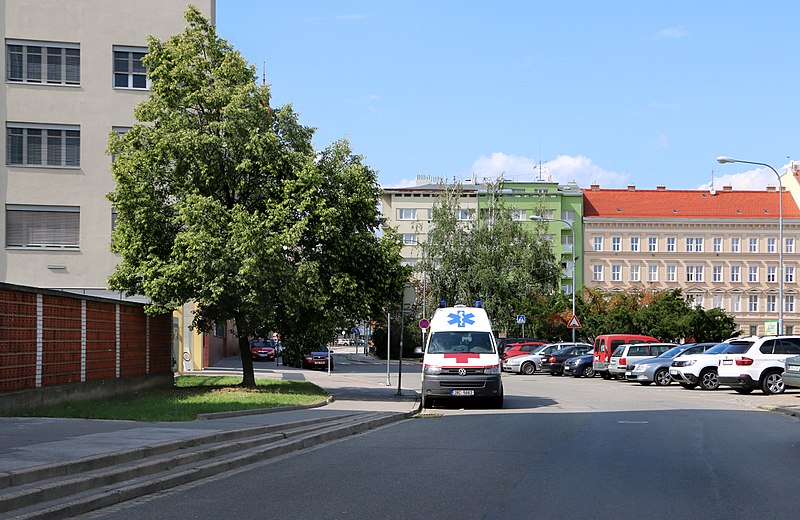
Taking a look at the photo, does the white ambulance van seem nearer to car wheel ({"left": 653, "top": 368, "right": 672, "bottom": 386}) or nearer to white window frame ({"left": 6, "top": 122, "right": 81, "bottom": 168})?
car wheel ({"left": 653, "top": 368, "right": 672, "bottom": 386})

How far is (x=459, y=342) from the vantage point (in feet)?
79.9

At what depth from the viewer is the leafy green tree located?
23.4m

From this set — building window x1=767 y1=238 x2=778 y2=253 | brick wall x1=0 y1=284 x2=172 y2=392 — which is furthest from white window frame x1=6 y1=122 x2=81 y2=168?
building window x1=767 y1=238 x2=778 y2=253

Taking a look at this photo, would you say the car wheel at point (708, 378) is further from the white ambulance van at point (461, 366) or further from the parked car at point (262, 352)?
the parked car at point (262, 352)

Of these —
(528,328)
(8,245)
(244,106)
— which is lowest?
(528,328)

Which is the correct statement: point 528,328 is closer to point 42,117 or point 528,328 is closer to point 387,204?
point 42,117

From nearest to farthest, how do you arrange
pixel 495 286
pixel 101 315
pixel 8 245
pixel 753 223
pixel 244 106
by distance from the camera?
pixel 101 315 → pixel 244 106 → pixel 8 245 → pixel 495 286 → pixel 753 223

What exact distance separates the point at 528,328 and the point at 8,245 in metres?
36.7

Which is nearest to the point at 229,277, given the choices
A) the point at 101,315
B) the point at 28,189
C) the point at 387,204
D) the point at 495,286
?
the point at 101,315

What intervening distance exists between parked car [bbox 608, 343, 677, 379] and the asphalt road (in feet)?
61.2

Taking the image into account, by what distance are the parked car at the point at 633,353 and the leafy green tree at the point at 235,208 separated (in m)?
16.0

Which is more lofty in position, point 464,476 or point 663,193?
point 663,193

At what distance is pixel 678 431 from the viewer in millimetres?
17547

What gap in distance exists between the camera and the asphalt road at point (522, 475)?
9016 mm
